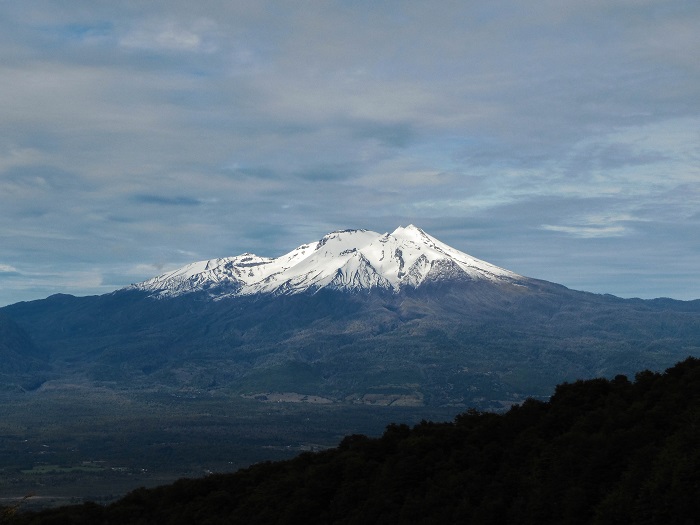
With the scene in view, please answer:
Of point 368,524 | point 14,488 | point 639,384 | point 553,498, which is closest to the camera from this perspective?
point 553,498

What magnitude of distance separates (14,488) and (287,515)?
15486 cm

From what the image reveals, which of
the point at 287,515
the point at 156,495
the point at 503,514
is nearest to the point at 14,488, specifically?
the point at 156,495

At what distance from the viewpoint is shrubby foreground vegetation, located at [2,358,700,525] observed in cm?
4194

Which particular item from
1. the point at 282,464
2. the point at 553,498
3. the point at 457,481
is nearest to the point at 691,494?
the point at 553,498

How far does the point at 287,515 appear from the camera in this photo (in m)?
53.2

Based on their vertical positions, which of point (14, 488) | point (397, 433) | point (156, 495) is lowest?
point (14, 488)

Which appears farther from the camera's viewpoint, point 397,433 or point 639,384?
point 397,433

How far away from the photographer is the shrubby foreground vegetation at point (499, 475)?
41.9m

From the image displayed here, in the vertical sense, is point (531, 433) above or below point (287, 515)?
above

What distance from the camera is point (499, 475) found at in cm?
5056

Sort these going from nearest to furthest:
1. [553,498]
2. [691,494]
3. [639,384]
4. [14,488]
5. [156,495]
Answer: [691,494] → [553,498] → [639,384] → [156,495] → [14,488]

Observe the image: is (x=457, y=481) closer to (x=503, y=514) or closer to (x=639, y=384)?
(x=503, y=514)

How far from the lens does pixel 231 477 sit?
215ft

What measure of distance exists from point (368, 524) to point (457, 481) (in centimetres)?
546
